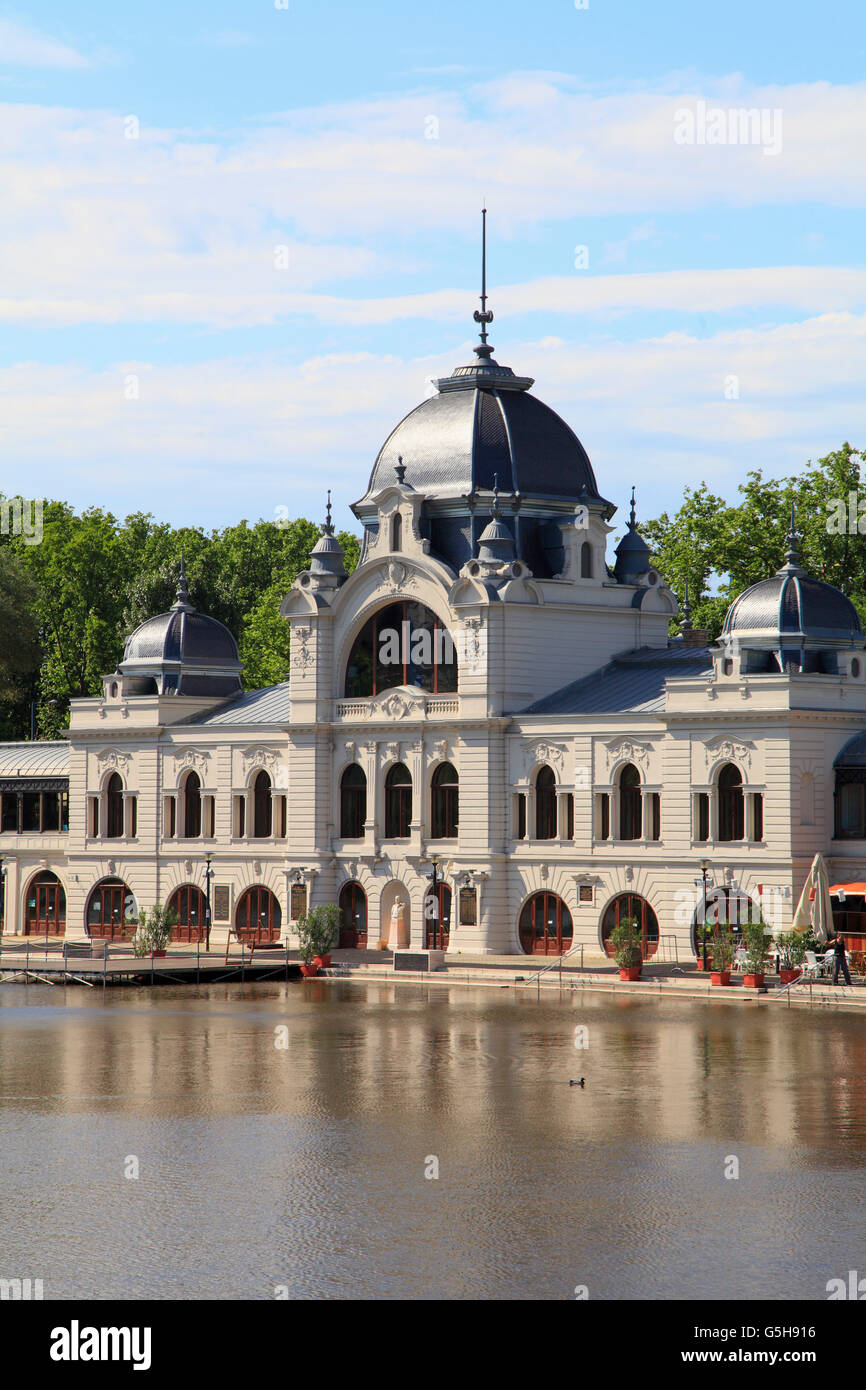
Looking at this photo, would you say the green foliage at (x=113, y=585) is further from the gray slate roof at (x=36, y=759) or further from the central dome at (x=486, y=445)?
the central dome at (x=486, y=445)

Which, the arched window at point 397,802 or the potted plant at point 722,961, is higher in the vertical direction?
the arched window at point 397,802

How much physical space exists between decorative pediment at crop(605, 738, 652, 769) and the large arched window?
7325mm

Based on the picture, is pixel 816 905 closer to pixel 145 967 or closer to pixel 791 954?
pixel 791 954

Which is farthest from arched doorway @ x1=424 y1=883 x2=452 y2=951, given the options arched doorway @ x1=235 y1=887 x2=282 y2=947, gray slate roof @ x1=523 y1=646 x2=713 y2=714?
arched doorway @ x1=235 y1=887 x2=282 y2=947

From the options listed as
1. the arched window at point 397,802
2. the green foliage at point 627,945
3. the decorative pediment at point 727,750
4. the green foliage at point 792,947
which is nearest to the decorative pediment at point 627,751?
the decorative pediment at point 727,750

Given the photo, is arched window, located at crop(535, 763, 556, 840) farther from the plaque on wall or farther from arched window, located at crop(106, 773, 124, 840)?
arched window, located at crop(106, 773, 124, 840)

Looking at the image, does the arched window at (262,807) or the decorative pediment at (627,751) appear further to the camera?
the arched window at (262,807)

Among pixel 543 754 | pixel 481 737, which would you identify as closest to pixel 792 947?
pixel 543 754

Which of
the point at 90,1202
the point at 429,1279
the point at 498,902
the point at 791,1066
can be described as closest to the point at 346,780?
the point at 498,902

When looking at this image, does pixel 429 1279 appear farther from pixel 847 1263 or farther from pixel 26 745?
pixel 26 745

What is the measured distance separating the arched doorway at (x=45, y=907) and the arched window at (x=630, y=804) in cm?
2799

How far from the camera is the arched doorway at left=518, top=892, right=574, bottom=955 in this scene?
68.0 meters

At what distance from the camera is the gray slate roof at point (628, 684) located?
68.4 meters

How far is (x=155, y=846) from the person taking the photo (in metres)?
81.0
